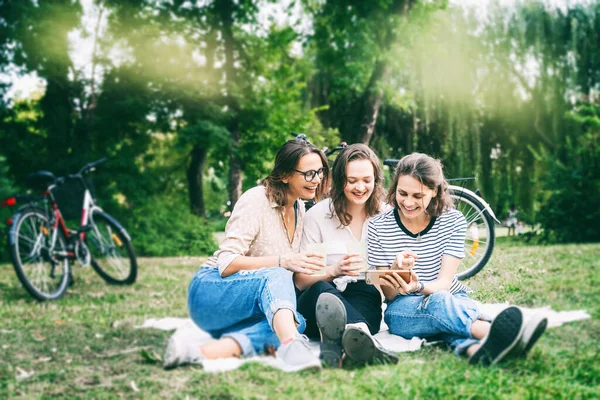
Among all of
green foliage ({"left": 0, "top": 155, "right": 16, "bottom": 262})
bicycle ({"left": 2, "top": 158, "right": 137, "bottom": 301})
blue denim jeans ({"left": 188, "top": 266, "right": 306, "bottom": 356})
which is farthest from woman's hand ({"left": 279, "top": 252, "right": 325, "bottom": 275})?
green foliage ({"left": 0, "top": 155, "right": 16, "bottom": 262})

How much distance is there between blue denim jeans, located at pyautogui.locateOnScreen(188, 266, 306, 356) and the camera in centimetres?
188

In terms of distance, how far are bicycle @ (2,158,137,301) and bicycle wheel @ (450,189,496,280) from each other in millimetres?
3332

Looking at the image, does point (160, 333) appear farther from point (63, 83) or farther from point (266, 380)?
point (63, 83)

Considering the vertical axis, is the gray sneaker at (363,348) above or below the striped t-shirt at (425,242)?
below

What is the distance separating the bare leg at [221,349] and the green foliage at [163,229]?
18.0 feet

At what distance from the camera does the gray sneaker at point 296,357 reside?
1.63 m

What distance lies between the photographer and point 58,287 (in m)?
4.62

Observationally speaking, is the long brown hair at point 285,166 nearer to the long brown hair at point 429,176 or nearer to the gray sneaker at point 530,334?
the long brown hair at point 429,176

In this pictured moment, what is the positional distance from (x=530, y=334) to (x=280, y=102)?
18.8 feet

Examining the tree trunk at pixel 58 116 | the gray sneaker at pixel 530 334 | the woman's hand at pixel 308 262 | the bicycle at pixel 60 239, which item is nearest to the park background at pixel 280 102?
the tree trunk at pixel 58 116

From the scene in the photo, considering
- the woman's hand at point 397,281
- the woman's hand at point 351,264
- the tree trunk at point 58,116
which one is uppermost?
the tree trunk at point 58,116

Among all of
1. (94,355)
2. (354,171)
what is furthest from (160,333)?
(354,171)

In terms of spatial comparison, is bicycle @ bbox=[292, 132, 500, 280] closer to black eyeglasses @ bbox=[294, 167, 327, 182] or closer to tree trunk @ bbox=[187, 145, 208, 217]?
black eyeglasses @ bbox=[294, 167, 327, 182]

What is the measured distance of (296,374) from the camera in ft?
5.38
